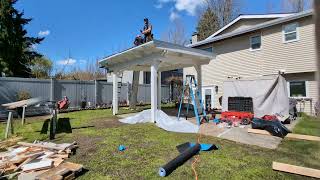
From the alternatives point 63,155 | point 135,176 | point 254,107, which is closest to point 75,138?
point 63,155

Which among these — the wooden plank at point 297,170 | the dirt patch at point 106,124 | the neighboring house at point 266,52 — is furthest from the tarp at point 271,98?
the dirt patch at point 106,124

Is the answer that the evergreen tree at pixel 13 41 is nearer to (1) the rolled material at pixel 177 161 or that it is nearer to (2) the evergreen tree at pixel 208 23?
(1) the rolled material at pixel 177 161

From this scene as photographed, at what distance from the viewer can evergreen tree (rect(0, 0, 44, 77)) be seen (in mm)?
16953

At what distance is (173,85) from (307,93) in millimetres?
13442

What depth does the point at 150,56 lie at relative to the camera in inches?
374

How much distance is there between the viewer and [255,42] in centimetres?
1378

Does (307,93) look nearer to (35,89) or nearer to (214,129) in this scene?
(214,129)

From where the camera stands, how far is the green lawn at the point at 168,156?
3.86 meters

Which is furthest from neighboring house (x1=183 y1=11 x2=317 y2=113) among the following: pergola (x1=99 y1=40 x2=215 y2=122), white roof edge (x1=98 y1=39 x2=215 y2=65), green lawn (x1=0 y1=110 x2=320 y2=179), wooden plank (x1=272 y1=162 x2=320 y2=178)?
wooden plank (x1=272 y1=162 x2=320 y2=178)

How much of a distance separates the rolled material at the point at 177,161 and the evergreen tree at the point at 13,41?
58.3 feet

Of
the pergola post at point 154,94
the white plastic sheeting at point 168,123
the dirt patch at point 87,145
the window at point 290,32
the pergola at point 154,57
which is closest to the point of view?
the dirt patch at point 87,145

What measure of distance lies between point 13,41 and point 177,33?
23.3 meters

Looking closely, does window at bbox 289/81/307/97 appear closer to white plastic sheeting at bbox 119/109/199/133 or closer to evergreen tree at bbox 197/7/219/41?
white plastic sheeting at bbox 119/109/199/133

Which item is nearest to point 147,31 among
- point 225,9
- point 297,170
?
point 297,170
